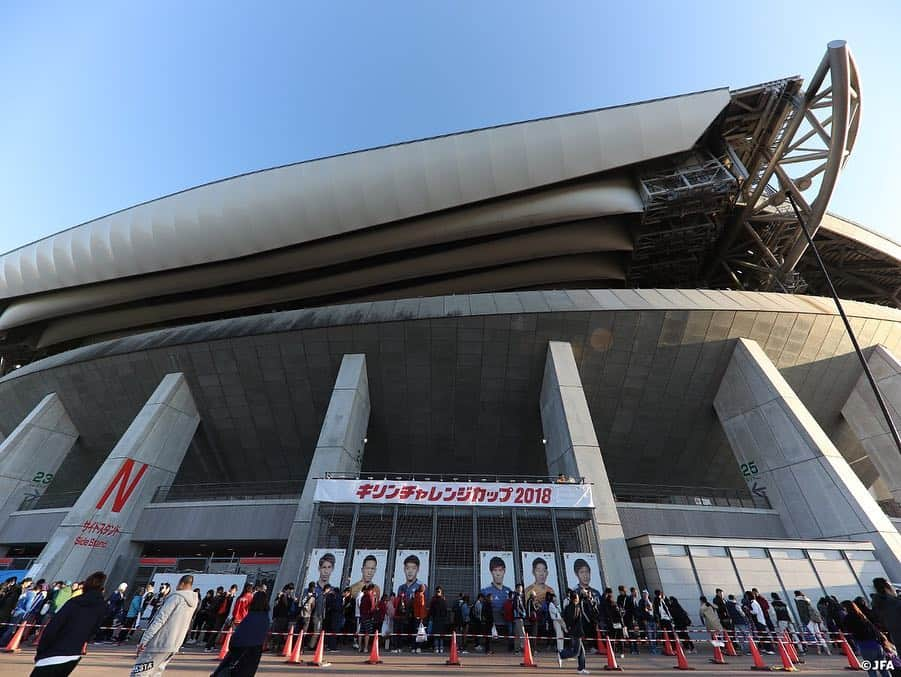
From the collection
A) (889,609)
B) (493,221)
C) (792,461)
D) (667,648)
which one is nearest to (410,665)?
(667,648)

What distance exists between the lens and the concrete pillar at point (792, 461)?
15.8m

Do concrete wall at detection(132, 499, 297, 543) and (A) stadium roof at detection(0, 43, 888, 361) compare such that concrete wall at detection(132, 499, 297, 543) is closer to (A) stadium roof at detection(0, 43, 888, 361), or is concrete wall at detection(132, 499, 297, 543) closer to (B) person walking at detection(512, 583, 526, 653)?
(B) person walking at detection(512, 583, 526, 653)

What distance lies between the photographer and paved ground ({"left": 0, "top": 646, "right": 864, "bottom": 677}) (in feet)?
27.7

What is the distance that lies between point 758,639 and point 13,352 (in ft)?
168

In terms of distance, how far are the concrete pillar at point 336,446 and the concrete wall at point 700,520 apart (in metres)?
11.2

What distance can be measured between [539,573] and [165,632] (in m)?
11.6

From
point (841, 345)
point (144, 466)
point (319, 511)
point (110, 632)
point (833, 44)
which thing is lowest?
point (110, 632)

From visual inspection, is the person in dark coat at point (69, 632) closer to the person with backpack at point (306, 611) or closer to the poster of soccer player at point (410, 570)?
the person with backpack at point (306, 611)

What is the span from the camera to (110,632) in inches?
551

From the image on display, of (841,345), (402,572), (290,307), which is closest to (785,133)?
(841,345)

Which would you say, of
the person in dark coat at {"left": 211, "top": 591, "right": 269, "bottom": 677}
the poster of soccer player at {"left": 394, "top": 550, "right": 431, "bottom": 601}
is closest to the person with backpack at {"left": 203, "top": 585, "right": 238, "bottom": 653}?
the poster of soccer player at {"left": 394, "top": 550, "right": 431, "bottom": 601}

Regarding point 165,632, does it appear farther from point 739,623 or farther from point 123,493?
point 123,493

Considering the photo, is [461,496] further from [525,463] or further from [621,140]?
[621,140]

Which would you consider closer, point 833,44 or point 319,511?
point 319,511
